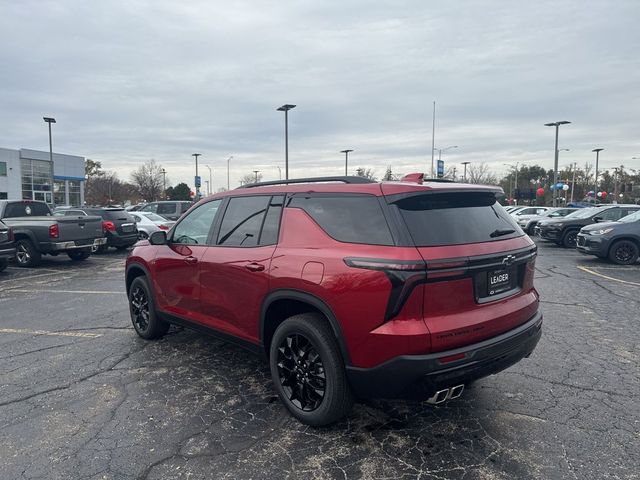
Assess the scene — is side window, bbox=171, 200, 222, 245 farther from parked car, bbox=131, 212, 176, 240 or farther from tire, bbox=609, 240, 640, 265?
parked car, bbox=131, 212, 176, 240

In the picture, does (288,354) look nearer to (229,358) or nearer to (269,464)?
(269,464)

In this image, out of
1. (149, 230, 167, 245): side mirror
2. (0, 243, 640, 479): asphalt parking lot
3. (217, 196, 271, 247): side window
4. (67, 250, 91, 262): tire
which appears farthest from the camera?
(67, 250, 91, 262): tire

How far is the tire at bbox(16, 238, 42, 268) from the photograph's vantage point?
11648 millimetres

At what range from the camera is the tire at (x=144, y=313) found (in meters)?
5.20

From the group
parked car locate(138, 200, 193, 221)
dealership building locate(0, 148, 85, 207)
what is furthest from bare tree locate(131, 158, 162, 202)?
parked car locate(138, 200, 193, 221)

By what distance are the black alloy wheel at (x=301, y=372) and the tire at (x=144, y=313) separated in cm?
232

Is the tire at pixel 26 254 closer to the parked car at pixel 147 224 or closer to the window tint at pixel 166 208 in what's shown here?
the parked car at pixel 147 224

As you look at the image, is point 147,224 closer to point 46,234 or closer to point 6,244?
point 46,234

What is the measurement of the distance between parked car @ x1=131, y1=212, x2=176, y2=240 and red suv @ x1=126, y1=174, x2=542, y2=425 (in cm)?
1334

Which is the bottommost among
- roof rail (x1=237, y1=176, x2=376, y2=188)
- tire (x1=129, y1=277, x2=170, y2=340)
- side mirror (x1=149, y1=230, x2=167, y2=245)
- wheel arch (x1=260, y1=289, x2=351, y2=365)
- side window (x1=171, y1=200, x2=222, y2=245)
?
tire (x1=129, y1=277, x2=170, y2=340)

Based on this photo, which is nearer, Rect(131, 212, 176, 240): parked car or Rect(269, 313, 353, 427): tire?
Rect(269, 313, 353, 427): tire

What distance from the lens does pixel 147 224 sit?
16.8m

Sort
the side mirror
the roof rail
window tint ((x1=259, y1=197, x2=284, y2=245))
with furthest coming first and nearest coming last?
1. the side mirror
2. window tint ((x1=259, y1=197, x2=284, y2=245))
3. the roof rail

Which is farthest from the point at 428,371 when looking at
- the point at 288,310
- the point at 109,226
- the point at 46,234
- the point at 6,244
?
the point at 109,226
